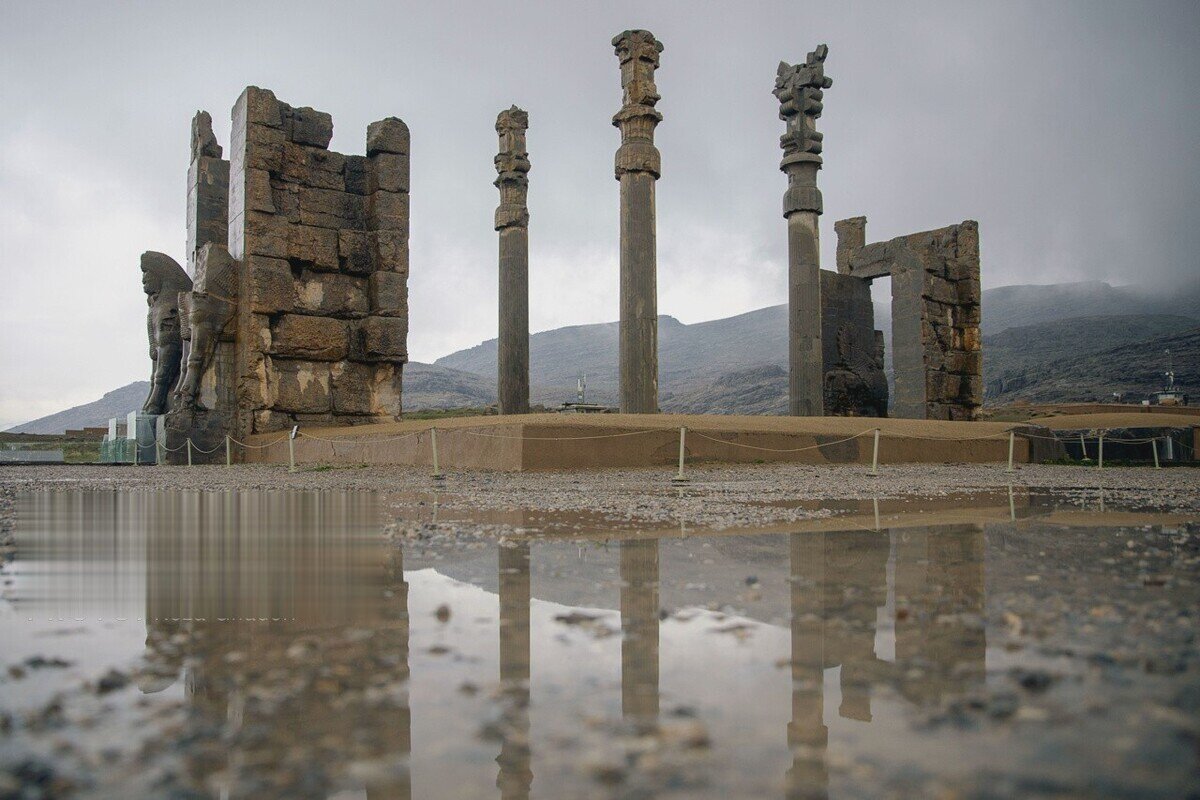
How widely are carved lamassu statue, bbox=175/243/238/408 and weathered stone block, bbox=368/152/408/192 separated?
316 centimetres

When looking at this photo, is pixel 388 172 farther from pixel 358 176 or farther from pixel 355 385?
pixel 355 385

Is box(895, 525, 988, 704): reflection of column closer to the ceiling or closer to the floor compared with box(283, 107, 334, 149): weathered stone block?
closer to the floor

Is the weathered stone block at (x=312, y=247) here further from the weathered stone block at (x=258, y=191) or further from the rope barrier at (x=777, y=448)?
the rope barrier at (x=777, y=448)

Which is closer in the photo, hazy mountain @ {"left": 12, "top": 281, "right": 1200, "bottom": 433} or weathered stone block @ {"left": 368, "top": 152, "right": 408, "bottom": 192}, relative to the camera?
weathered stone block @ {"left": 368, "top": 152, "right": 408, "bottom": 192}

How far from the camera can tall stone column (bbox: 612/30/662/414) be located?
1630cm

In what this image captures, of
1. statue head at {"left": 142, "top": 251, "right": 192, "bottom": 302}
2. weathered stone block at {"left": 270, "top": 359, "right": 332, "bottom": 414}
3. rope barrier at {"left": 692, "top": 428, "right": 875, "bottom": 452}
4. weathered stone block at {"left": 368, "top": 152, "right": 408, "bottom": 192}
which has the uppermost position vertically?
weathered stone block at {"left": 368, "top": 152, "right": 408, "bottom": 192}


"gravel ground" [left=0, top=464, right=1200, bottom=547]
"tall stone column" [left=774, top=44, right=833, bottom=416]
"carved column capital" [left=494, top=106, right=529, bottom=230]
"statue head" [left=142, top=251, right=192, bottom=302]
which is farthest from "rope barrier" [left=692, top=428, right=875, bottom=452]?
"statue head" [left=142, top=251, right=192, bottom=302]

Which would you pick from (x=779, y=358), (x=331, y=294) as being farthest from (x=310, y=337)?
(x=779, y=358)

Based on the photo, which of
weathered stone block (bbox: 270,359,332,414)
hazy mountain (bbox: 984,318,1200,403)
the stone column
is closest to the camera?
weathered stone block (bbox: 270,359,332,414)

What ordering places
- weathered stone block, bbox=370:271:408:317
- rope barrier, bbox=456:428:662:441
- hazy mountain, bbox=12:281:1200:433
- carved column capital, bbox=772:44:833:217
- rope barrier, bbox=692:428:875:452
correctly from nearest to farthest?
rope barrier, bbox=456:428:662:441 < rope barrier, bbox=692:428:875:452 < weathered stone block, bbox=370:271:408:317 < carved column capital, bbox=772:44:833:217 < hazy mountain, bbox=12:281:1200:433

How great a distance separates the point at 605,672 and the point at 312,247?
15.6m

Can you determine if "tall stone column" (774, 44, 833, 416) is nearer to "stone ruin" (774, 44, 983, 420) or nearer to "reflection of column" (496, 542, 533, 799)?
"stone ruin" (774, 44, 983, 420)

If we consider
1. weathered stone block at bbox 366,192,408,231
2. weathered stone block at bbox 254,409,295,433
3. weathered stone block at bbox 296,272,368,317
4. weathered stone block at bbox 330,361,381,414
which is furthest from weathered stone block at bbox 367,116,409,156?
weathered stone block at bbox 254,409,295,433

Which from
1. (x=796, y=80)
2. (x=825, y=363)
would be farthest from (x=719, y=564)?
(x=825, y=363)
